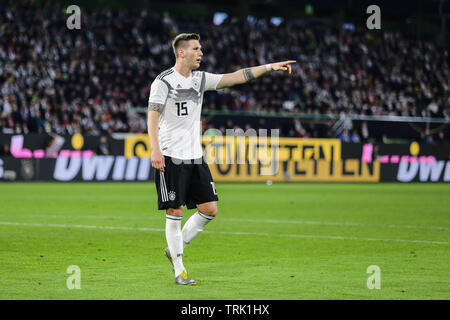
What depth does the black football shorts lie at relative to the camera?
7.91 meters

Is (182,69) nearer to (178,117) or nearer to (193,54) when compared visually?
(193,54)

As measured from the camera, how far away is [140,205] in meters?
19.1

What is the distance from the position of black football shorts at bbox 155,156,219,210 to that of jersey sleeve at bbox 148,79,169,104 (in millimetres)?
571

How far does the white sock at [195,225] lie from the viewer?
8.36 metres

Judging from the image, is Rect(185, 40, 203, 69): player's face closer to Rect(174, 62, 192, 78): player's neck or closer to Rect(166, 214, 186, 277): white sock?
Rect(174, 62, 192, 78): player's neck

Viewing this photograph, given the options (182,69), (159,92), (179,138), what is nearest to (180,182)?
(179,138)

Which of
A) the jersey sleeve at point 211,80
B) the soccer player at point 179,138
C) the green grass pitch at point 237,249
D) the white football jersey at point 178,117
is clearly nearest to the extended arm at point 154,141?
the soccer player at point 179,138

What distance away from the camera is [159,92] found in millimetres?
7844

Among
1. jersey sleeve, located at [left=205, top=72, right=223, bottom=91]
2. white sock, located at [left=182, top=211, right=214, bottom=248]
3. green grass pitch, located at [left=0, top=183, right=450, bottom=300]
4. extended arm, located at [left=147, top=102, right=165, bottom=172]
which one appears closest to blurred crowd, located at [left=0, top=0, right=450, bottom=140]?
green grass pitch, located at [left=0, top=183, right=450, bottom=300]

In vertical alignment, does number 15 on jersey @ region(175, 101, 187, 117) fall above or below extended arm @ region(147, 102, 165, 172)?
above

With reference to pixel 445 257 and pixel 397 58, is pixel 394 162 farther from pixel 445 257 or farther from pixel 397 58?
pixel 445 257

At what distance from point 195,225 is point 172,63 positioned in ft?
101

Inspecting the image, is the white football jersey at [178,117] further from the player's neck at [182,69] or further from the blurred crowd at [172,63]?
the blurred crowd at [172,63]
